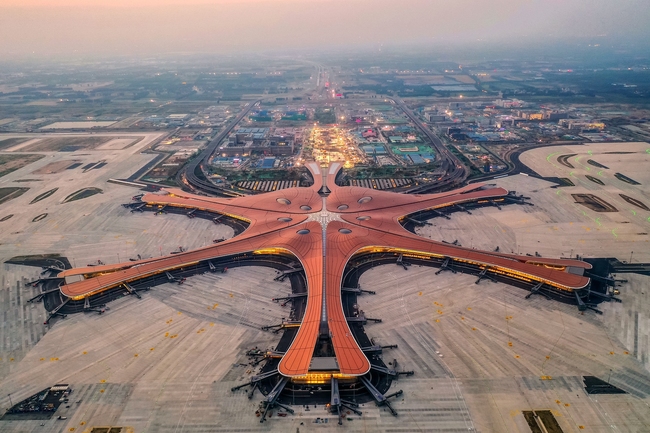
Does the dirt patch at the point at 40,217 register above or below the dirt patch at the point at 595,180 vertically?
below

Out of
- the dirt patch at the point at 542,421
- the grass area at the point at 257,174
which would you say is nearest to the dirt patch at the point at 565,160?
the grass area at the point at 257,174

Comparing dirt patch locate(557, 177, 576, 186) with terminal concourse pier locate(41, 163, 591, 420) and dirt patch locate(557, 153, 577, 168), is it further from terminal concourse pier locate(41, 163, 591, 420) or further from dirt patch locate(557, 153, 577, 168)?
terminal concourse pier locate(41, 163, 591, 420)

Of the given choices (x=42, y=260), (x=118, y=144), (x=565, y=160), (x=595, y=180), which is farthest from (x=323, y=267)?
(x=118, y=144)

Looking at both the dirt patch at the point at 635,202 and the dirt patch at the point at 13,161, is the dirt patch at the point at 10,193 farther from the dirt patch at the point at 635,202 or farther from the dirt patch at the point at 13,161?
the dirt patch at the point at 635,202

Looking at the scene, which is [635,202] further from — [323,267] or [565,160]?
[323,267]

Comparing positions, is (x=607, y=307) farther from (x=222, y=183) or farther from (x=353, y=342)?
(x=222, y=183)

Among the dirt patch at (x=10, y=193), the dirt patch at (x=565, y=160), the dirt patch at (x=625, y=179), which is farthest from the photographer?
the dirt patch at (x=565, y=160)

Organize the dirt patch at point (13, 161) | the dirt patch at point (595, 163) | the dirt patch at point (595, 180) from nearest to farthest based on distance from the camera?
the dirt patch at point (595, 180) → the dirt patch at point (595, 163) → the dirt patch at point (13, 161)
